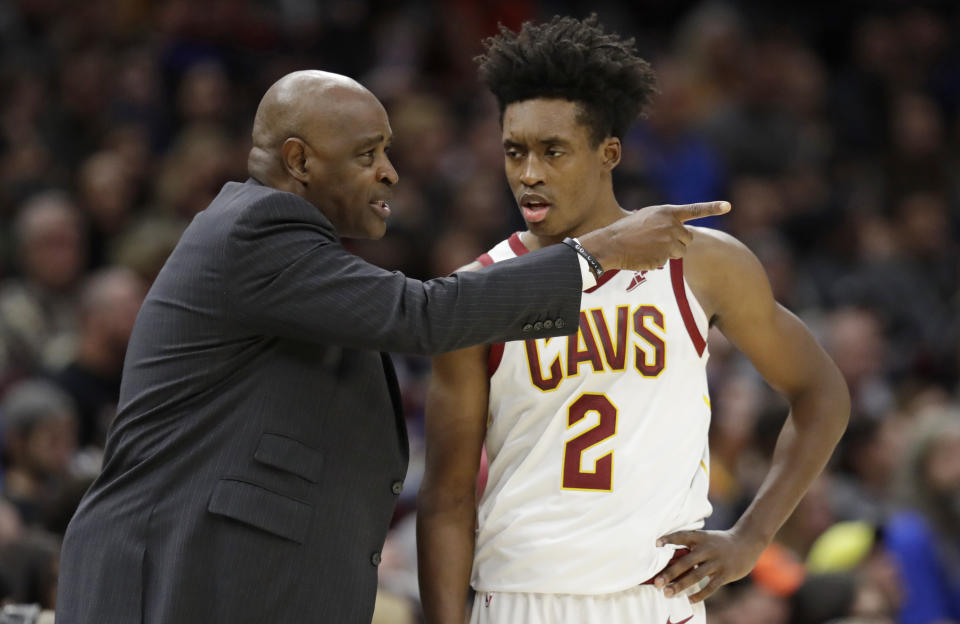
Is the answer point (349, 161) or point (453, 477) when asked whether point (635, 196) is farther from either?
point (349, 161)

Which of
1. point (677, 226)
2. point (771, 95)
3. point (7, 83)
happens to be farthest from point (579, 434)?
point (771, 95)

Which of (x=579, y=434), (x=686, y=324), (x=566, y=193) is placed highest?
(x=566, y=193)

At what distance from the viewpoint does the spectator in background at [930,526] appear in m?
7.04

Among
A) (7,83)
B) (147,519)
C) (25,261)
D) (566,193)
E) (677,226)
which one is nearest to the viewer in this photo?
(147,519)

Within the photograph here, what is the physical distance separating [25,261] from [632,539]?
4.82 metres

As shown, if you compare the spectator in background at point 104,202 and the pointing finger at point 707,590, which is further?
the spectator in background at point 104,202

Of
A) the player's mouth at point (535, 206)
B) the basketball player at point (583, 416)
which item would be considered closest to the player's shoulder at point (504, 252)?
the basketball player at point (583, 416)

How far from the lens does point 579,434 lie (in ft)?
12.6

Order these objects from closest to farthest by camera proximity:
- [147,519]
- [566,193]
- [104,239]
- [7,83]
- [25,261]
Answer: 1. [147,519]
2. [566,193]
3. [25,261]
4. [104,239]
5. [7,83]

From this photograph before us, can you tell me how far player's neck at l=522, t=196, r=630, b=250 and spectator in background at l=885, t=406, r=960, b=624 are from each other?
359 cm

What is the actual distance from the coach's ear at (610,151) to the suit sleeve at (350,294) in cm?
59

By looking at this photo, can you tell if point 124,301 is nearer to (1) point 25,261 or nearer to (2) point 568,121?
(1) point 25,261

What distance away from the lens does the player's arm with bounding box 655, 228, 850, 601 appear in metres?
3.94

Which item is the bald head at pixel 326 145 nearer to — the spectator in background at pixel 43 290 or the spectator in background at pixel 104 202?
the spectator in background at pixel 43 290
